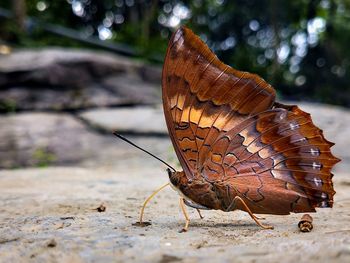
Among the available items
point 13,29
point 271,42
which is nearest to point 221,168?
point 13,29

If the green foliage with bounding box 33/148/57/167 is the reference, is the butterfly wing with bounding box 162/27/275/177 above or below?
below

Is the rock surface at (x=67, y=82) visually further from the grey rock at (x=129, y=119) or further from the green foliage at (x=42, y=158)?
the green foliage at (x=42, y=158)

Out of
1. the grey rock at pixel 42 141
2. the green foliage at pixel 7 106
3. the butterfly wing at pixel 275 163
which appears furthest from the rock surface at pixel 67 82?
the butterfly wing at pixel 275 163

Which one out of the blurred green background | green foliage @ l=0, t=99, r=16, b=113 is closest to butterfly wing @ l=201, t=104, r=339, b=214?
green foliage @ l=0, t=99, r=16, b=113

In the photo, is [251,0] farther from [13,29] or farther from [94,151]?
[94,151]

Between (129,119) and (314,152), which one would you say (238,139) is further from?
(129,119)

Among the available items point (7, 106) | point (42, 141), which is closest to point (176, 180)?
point (42, 141)

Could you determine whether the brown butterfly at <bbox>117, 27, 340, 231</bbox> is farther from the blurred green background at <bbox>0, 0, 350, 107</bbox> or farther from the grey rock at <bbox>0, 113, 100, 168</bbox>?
the blurred green background at <bbox>0, 0, 350, 107</bbox>
